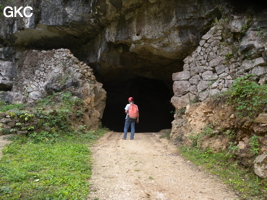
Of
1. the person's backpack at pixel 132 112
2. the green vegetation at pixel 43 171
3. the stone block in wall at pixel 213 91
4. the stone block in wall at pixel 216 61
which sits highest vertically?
the stone block in wall at pixel 216 61

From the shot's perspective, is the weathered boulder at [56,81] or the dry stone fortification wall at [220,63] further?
the weathered boulder at [56,81]

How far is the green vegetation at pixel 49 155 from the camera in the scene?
114 inches

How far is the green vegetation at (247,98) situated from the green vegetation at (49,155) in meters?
3.39

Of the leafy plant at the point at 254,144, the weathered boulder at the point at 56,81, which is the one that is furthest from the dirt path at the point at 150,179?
the weathered boulder at the point at 56,81

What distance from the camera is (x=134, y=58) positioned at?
38.1ft

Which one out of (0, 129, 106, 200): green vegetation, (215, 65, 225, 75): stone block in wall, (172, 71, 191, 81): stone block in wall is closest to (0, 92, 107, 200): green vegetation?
(0, 129, 106, 200): green vegetation

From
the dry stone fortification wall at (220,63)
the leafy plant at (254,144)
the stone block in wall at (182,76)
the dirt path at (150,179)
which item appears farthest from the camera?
the stone block in wall at (182,76)

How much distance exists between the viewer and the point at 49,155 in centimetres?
449

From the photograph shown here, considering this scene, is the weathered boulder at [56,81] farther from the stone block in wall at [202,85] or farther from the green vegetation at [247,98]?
the green vegetation at [247,98]

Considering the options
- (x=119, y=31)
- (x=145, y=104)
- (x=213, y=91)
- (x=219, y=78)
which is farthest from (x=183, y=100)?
(x=145, y=104)

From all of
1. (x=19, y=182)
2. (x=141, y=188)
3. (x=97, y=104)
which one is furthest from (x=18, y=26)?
(x=141, y=188)

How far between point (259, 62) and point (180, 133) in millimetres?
3158

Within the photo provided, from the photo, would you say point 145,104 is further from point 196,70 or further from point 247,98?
point 247,98

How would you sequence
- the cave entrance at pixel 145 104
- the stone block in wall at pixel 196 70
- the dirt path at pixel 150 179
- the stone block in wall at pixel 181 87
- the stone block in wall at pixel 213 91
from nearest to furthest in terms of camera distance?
the dirt path at pixel 150 179, the stone block in wall at pixel 213 91, the stone block in wall at pixel 196 70, the stone block in wall at pixel 181 87, the cave entrance at pixel 145 104
